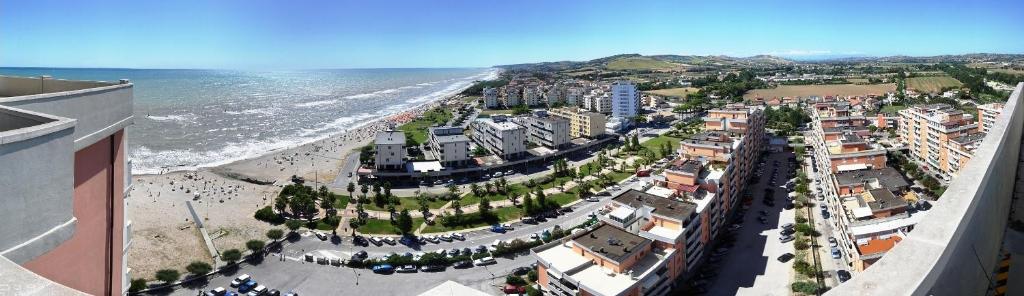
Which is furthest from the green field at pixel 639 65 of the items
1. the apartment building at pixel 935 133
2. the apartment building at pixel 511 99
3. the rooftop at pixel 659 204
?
the rooftop at pixel 659 204

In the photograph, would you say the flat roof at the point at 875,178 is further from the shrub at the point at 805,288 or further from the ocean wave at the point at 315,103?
the ocean wave at the point at 315,103

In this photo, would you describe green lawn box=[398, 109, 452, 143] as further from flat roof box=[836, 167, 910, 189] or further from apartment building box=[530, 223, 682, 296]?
flat roof box=[836, 167, 910, 189]

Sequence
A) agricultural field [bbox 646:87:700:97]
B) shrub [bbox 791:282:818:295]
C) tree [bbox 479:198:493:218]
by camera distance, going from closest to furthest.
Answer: shrub [bbox 791:282:818:295] → tree [bbox 479:198:493:218] → agricultural field [bbox 646:87:700:97]

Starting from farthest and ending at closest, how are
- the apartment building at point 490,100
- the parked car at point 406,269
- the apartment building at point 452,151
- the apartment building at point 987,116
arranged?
the apartment building at point 490,100 → the apartment building at point 452,151 → the apartment building at point 987,116 → the parked car at point 406,269

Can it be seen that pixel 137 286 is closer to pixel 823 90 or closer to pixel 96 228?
pixel 96 228

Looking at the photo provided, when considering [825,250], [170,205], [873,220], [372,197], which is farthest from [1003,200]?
[170,205]

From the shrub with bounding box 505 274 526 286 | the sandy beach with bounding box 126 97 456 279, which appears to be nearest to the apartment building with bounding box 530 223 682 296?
the shrub with bounding box 505 274 526 286

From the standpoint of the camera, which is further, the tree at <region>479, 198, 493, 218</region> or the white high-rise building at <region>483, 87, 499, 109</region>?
the white high-rise building at <region>483, 87, 499, 109</region>
